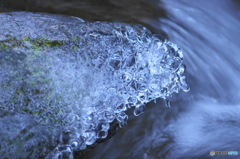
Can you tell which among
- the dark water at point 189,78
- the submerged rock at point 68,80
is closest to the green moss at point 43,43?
the submerged rock at point 68,80

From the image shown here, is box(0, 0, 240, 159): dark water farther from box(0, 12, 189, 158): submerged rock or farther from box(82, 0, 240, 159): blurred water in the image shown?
box(0, 12, 189, 158): submerged rock

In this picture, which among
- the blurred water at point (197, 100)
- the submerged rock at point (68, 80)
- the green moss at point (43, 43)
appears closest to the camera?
the submerged rock at point (68, 80)

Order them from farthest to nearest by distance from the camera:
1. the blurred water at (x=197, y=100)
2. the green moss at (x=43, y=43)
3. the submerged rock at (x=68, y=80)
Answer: the blurred water at (x=197, y=100), the green moss at (x=43, y=43), the submerged rock at (x=68, y=80)

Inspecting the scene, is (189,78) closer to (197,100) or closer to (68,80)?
(197,100)

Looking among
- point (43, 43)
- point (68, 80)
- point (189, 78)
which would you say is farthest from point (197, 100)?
point (43, 43)

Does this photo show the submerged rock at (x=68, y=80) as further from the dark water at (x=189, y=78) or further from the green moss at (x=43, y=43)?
the dark water at (x=189, y=78)

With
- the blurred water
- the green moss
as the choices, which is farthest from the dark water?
the green moss
